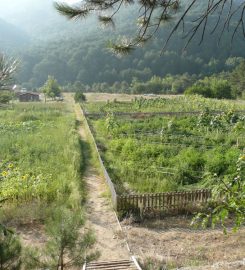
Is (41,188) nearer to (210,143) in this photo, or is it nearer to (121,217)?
(121,217)

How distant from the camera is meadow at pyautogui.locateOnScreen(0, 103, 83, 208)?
33.8 feet

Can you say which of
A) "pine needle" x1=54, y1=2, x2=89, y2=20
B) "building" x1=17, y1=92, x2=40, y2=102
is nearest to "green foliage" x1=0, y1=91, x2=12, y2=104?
"pine needle" x1=54, y1=2, x2=89, y2=20

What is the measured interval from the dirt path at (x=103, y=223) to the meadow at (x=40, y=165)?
1.66 feet

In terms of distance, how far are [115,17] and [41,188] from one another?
6.71 m

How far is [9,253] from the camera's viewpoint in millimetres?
4438

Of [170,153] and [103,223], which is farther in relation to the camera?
[170,153]

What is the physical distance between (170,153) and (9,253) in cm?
1101

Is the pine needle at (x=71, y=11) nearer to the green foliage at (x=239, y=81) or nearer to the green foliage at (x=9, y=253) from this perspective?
the green foliage at (x=9, y=253)

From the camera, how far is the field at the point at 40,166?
10.2 m

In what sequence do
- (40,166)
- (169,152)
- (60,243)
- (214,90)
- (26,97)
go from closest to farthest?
(60,243) → (40,166) → (169,152) → (214,90) → (26,97)

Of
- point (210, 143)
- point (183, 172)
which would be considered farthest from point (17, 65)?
point (210, 143)

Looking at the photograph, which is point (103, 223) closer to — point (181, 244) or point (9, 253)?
point (181, 244)

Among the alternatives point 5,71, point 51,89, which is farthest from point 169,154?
point 51,89

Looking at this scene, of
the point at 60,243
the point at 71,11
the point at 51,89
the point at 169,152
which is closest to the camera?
the point at 71,11
